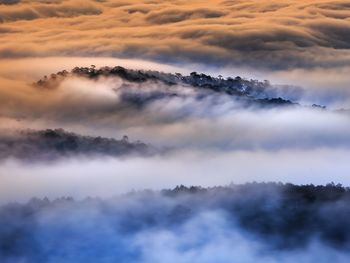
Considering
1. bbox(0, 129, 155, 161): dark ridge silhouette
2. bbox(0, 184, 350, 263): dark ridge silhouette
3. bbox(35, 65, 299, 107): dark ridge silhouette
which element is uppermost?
bbox(35, 65, 299, 107): dark ridge silhouette

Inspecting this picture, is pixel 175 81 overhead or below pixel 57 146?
overhead

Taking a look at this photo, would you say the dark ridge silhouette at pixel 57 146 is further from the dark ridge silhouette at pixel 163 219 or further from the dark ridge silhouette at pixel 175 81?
the dark ridge silhouette at pixel 175 81

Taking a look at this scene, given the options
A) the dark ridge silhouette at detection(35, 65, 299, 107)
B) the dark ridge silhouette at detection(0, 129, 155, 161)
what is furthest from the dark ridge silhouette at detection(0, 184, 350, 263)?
the dark ridge silhouette at detection(35, 65, 299, 107)

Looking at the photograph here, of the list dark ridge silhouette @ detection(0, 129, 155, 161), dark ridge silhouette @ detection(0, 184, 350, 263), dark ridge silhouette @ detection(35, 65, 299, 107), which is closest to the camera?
dark ridge silhouette @ detection(0, 184, 350, 263)

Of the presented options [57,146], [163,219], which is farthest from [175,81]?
[163,219]

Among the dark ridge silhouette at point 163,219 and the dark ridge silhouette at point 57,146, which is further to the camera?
the dark ridge silhouette at point 57,146

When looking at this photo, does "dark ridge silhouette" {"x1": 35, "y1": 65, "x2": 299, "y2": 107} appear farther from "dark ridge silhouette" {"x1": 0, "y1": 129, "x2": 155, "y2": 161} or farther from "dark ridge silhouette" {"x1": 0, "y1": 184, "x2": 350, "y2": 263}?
"dark ridge silhouette" {"x1": 0, "y1": 184, "x2": 350, "y2": 263}

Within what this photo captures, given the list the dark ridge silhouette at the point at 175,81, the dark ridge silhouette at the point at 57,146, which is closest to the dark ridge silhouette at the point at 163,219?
the dark ridge silhouette at the point at 57,146

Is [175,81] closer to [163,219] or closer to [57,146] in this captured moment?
[57,146]

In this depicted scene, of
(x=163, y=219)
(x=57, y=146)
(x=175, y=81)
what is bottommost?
(x=163, y=219)

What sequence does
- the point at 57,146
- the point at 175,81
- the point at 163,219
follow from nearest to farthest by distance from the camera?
the point at 163,219 < the point at 57,146 < the point at 175,81
